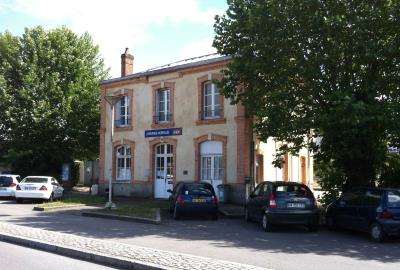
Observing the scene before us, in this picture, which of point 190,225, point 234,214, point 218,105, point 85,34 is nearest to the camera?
point 190,225

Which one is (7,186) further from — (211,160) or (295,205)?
(295,205)

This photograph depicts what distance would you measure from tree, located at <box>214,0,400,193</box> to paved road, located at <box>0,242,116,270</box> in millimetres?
9012

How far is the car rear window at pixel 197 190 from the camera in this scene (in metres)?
19.2

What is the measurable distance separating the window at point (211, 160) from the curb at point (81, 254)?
13.7 m

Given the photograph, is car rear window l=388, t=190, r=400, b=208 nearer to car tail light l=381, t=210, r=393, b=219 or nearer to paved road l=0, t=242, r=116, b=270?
car tail light l=381, t=210, r=393, b=219

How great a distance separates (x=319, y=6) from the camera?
1739 cm

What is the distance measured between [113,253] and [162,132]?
1799 centimetres

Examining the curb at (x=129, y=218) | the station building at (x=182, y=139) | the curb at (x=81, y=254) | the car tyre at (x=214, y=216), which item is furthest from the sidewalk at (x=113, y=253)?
the station building at (x=182, y=139)

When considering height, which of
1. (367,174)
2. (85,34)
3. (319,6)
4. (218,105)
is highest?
(85,34)

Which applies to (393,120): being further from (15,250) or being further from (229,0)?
(15,250)

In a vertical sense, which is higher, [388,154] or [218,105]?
[218,105]

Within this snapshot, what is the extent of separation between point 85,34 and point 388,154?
2627 cm

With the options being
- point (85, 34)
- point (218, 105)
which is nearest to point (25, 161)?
point (85, 34)

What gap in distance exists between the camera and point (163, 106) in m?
28.8
